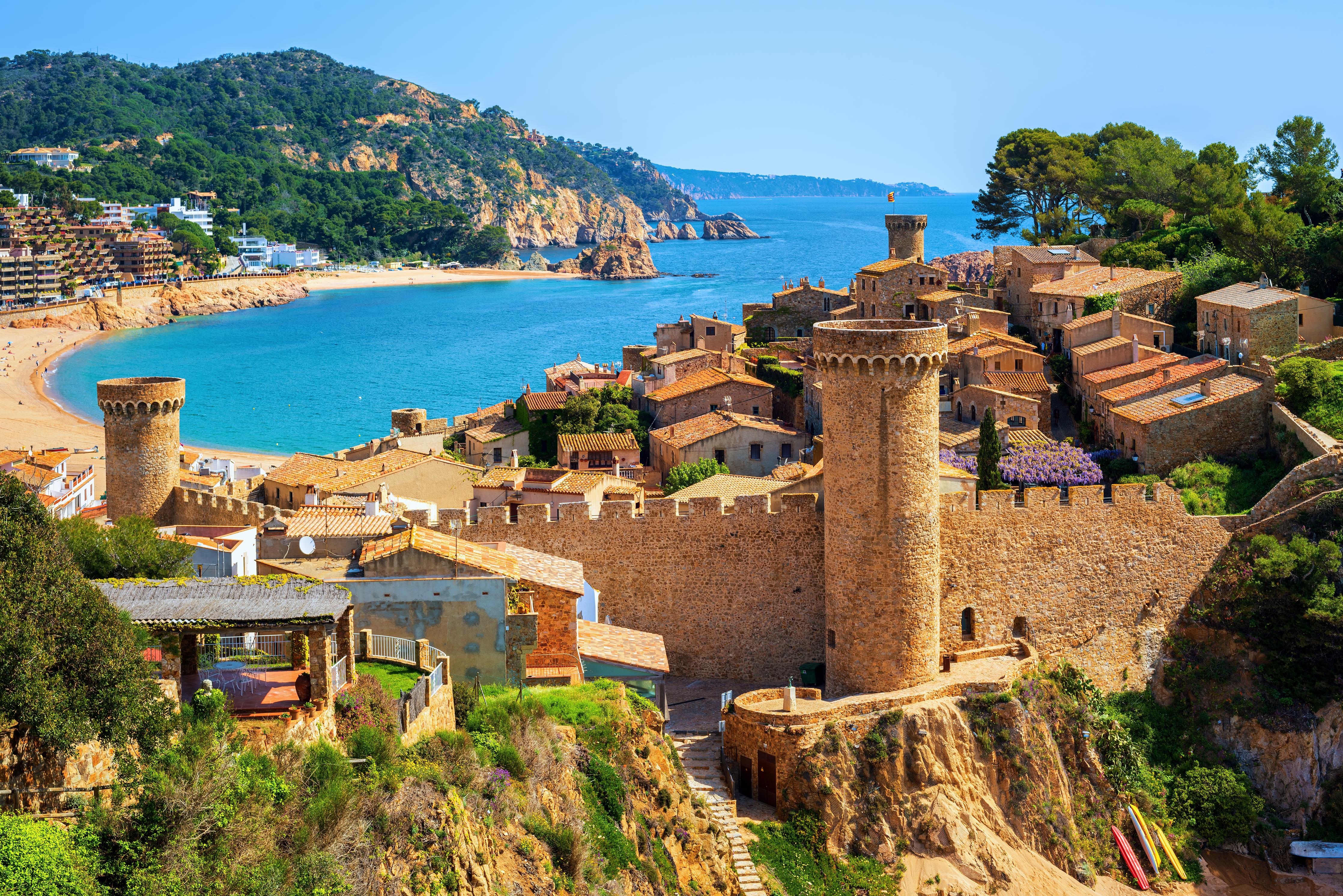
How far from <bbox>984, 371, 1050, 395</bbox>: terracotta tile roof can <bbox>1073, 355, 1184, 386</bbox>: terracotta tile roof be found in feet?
4.12

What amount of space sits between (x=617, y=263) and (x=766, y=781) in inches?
5795

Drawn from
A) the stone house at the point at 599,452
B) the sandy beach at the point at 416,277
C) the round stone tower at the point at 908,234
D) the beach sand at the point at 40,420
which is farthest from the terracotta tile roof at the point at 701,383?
the sandy beach at the point at 416,277

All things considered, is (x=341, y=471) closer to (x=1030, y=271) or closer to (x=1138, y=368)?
(x=1138, y=368)

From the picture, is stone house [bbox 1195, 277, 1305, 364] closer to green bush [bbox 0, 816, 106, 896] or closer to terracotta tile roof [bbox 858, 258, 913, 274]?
terracotta tile roof [bbox 858, 258, 913, 274]

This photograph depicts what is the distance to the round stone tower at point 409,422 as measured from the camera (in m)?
43.0

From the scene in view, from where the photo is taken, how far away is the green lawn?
14234mm

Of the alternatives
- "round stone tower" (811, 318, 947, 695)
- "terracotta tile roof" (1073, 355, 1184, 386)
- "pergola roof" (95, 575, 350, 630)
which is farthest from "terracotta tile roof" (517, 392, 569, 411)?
"pergola roof" (95, 575, 350, 630)

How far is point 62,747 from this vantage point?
10.8m

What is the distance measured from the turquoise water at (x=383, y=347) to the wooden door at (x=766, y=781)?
142 feet

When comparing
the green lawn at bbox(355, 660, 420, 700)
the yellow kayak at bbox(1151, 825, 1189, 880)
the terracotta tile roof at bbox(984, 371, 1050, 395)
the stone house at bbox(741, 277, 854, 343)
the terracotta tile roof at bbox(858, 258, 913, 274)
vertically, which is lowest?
the yellow kayak at bbox(1151, 825, 1189, 880)

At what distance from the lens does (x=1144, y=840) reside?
21.6 m

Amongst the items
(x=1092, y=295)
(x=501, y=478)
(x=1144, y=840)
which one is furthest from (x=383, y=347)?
(x=1144, y=840)

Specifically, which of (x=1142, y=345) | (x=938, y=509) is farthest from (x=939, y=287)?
(x=938, y=509)

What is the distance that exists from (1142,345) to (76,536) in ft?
87.7
